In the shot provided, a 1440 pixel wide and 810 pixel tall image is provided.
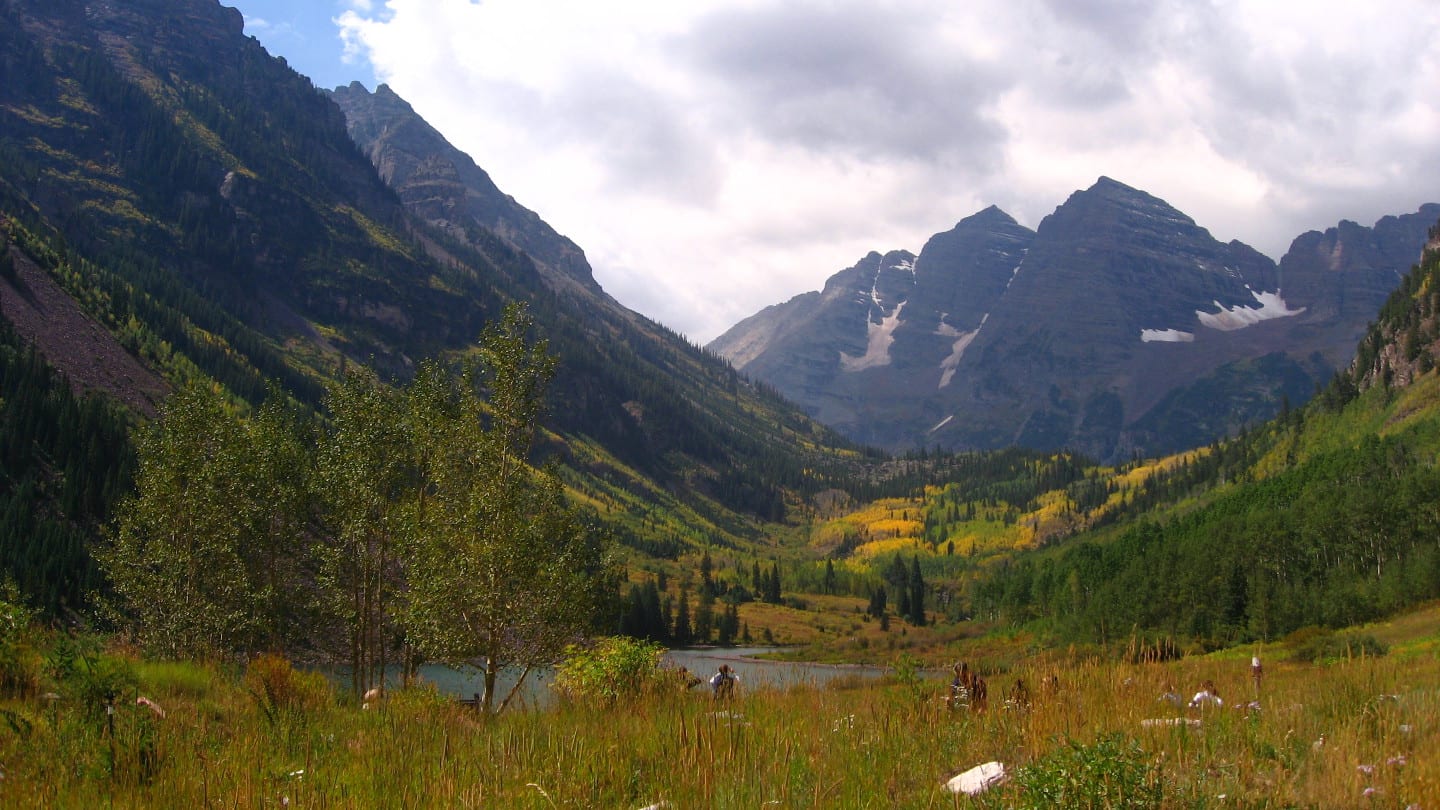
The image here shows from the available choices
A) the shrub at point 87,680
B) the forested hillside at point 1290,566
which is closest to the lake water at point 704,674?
the shrub at point 87,680

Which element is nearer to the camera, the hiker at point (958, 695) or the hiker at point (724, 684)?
the hiker at point (958, 695)

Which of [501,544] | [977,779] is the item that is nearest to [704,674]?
[501,544]

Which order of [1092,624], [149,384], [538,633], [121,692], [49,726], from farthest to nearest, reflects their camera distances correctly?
[149,384]
[1092,624]
[538,633]
[121,692]
[49,726]

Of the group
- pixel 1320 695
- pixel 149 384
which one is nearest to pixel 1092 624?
pixel 1320 695

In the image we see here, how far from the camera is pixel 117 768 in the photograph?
9727 mm

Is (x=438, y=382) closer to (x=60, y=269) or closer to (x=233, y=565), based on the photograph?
(x=233, y=565)

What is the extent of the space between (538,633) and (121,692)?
21330mm

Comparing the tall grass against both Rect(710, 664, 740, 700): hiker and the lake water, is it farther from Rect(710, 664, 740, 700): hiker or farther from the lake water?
the lake water

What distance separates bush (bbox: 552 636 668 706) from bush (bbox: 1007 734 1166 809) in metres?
9.70

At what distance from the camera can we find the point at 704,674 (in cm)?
10225

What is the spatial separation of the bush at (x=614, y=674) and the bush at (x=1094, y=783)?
970 centimetres

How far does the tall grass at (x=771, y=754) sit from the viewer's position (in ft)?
26.3

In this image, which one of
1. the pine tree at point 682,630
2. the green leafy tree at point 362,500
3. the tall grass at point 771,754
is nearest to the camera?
the tall grass at point 771,754

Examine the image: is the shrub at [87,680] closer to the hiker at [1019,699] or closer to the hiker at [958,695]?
the hiker at [958,695]
